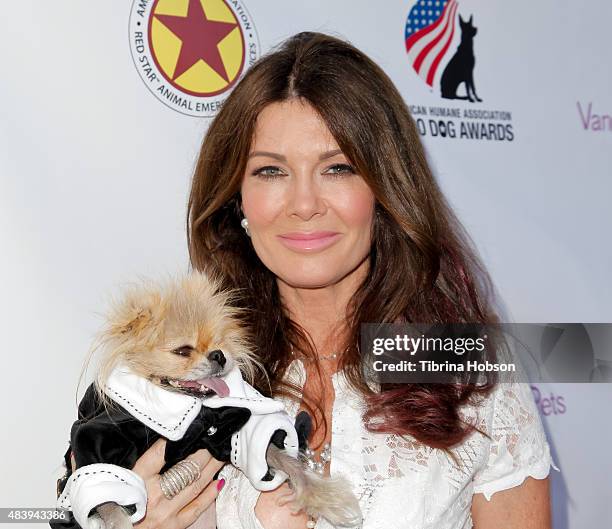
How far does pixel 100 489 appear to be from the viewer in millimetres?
1316

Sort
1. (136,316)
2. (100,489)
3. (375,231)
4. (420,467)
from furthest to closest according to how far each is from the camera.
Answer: (375,231) → (420,467) → (136,316) → (100,489)

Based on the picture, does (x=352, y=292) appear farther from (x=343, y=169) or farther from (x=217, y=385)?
(x=217, y=385)

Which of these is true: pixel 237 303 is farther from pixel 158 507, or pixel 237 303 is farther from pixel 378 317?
pixel 158 507

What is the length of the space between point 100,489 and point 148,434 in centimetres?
16

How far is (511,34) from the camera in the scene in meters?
2.70

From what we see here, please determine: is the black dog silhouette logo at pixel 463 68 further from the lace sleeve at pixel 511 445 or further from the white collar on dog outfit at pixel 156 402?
the white collar on dog outfit at pixel 156 402

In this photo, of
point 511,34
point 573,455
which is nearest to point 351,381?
point 573,455

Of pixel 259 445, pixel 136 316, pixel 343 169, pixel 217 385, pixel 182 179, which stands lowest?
pixel 259 445

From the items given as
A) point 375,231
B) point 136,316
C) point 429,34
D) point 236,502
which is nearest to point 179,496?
point 236,502

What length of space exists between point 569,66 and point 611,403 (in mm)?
1313

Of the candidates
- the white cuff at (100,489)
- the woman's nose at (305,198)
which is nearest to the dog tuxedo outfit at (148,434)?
the white cuff at (100,489)

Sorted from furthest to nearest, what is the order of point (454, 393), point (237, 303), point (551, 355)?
1. point (551, 355)
2. point (237, 303)
3. point (454, 393)

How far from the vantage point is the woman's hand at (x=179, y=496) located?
4.83ft

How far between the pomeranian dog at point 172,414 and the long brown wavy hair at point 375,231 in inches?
8.3
